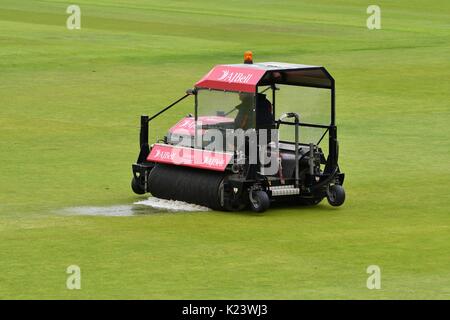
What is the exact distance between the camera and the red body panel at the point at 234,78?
2467cm

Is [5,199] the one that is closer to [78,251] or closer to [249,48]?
[78,251]

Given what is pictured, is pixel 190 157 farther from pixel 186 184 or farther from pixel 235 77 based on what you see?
pixel 235 77

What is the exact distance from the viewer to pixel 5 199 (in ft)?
84.1

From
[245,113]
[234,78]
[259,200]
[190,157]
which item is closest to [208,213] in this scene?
[259,200]

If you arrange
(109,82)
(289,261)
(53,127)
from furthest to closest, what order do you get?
(109,82) → (53,127) → (289,261)

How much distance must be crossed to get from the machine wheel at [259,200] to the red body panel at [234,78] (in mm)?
1710

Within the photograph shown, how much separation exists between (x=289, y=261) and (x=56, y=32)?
35.8 meters

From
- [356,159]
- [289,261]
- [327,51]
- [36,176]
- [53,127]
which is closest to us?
[289,261]

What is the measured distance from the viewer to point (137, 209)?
24797 mm

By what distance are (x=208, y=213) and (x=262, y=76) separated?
2410 mm

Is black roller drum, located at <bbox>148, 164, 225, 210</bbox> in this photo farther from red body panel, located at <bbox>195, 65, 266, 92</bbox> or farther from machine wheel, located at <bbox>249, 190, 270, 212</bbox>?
red body panel, located at <bbox>195, 65, 266, 92</bbox>

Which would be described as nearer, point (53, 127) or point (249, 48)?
point (53, 127)
